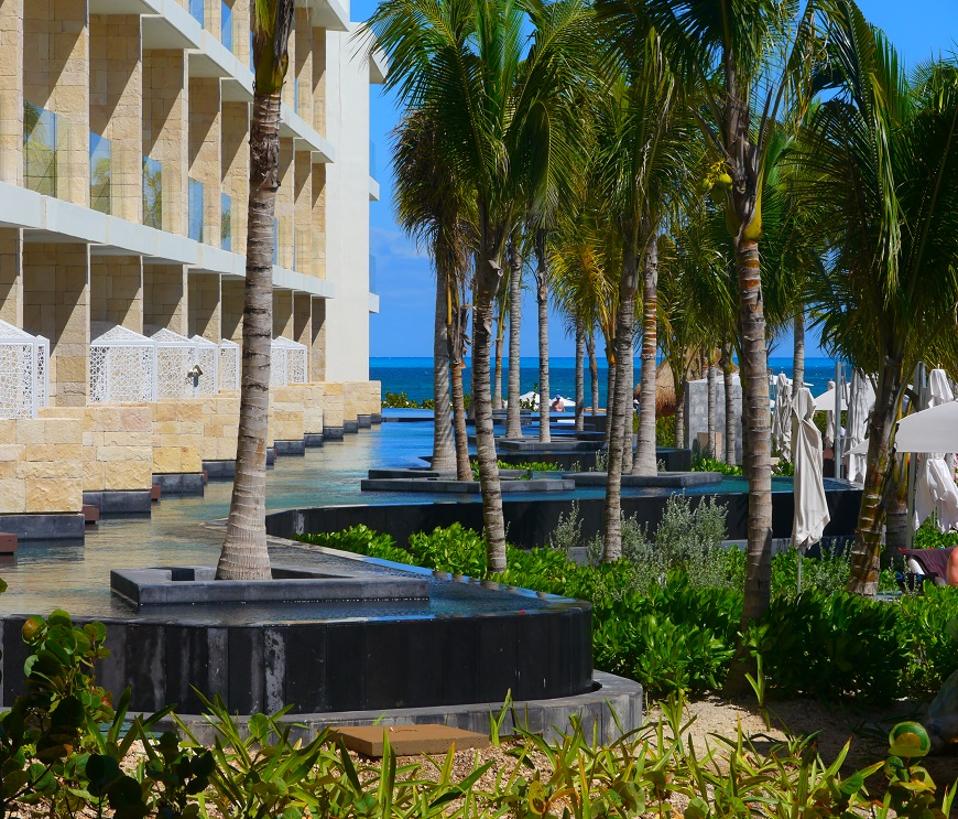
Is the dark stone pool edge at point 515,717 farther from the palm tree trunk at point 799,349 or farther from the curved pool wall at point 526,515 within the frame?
the palm tree trunk at point 799,349

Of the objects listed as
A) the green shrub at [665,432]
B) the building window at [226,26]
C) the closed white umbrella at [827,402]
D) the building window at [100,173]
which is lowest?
the green shrub at [665,432]

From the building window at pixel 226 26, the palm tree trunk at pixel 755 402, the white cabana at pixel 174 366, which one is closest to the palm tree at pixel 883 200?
the palm tree trunk at pixel 755 402

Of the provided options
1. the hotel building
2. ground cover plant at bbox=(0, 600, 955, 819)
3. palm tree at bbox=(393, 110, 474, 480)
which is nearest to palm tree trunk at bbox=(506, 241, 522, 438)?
the hotel building

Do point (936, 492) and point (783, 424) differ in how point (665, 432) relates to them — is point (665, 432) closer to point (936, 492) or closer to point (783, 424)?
point (783, 424)

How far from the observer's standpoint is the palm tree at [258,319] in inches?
412

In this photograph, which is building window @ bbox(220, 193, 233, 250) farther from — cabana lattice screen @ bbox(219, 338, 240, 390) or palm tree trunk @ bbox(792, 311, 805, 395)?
palm tree trunk @ bbox(792, 311, 805, 395)

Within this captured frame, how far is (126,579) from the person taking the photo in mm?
10531

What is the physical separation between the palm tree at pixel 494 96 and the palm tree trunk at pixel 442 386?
9.09 metres

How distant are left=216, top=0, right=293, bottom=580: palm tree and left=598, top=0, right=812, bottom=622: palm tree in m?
3.12

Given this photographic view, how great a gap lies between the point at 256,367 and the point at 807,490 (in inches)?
347

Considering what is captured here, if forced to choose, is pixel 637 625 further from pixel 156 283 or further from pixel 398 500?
pixel 156 283

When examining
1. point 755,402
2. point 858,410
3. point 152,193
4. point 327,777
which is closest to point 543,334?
point 858,410

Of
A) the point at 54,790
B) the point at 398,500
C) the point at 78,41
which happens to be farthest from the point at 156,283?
the point at 54,790

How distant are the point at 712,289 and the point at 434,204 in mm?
7596
